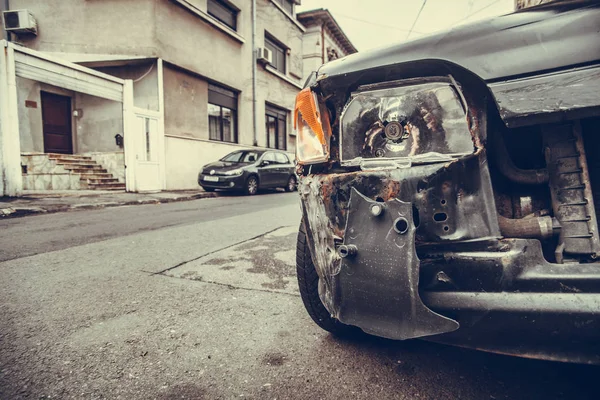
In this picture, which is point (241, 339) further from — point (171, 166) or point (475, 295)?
point (171, 166)

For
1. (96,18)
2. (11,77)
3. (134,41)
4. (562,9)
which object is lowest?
(562,9)

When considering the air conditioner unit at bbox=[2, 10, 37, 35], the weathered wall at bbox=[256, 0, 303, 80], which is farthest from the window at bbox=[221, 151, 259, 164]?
the air conditioner unit at bbox=[2, 10, 37, 35]

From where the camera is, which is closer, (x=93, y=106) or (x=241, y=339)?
(x=241, y=339)

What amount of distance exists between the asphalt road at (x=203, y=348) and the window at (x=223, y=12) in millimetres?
12740

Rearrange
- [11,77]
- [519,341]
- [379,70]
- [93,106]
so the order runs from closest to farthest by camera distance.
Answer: [519,341] < [379,70] < [11,77] < [93,106]

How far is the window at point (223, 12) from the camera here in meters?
13.0

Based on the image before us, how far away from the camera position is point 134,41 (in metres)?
10.3

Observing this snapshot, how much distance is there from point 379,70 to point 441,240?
25.1 inches

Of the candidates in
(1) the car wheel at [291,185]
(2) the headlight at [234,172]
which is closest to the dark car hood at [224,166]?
(2) the headlight at [234,172]

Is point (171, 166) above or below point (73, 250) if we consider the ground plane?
above

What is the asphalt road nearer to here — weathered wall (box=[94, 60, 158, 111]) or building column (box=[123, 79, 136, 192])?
building column (box=[123, 79, 136, 192])

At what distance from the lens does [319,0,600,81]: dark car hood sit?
0.96m

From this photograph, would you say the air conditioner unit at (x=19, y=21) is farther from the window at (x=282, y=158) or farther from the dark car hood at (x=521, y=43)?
the dark car hood at (x=521, y=43)

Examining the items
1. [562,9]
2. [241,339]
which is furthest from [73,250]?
[562,9]
